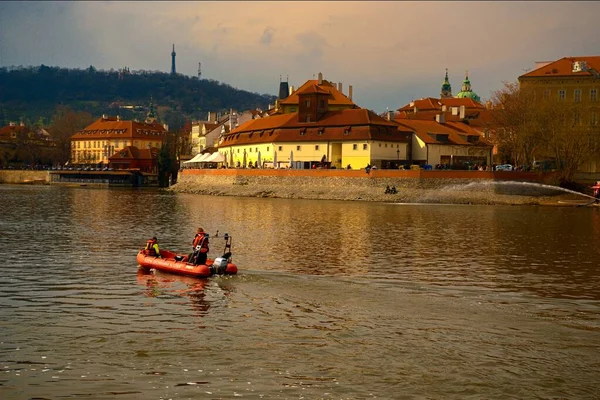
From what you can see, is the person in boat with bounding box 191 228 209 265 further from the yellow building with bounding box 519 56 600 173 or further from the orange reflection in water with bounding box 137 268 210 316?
the yellow building with bounding box 519 56 600 173

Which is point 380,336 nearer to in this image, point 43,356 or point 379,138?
point 43,356

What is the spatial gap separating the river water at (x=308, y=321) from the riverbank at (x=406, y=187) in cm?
3784

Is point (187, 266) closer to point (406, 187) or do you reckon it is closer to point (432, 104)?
point (406, 187)

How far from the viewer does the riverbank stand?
7800cm

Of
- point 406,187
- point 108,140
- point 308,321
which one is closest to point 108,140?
point 108,140

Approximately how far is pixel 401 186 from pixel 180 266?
2240 inches

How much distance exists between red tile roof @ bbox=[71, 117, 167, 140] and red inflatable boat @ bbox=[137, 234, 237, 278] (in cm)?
14995

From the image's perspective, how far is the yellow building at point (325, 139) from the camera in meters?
94.0

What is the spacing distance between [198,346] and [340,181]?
6973 centimetres

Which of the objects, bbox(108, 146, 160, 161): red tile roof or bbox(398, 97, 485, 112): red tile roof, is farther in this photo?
bbox(108, 146, 160, 161): red tile roof

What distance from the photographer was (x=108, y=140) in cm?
17725

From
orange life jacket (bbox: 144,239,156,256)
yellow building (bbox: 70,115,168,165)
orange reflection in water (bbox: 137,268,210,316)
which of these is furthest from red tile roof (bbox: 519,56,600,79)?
yellow building (bbox: 70,115,168,165)

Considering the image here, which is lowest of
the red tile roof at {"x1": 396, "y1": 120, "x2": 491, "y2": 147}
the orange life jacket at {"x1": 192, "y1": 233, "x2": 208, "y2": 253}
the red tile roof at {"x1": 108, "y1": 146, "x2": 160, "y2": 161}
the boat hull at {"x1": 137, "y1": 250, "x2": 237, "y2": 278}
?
the boat hull at {"x1": 137, "y1": 250, "x2": 237, "y2": 278}

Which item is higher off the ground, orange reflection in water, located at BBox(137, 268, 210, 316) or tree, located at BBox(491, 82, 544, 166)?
tree, located at BBox(491, 82, 544, 166)
